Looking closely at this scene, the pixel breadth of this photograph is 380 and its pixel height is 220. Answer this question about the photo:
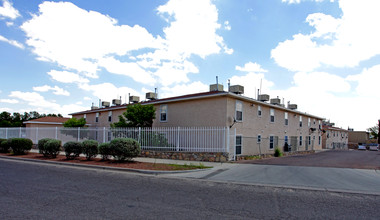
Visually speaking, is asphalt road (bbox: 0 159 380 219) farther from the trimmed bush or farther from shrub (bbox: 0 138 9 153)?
shrub (bbox: 0 138 9 153)

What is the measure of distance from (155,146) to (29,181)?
334 inches

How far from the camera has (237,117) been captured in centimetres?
1762

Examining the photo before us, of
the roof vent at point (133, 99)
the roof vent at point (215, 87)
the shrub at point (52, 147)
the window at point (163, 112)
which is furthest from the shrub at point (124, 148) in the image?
the roof vent at point (133, 99)

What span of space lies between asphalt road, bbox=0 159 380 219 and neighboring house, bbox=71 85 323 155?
26.2 feet

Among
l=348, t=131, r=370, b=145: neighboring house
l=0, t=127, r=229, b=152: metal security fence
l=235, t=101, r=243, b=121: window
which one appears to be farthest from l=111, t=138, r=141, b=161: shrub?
l=348, t=131, r=370, b=145: neighboring house

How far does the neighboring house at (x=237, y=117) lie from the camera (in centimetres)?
1691

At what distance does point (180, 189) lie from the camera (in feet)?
24.7

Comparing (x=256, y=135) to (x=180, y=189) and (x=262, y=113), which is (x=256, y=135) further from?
(x=180, y=189)

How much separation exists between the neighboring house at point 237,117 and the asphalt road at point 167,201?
7990 mm

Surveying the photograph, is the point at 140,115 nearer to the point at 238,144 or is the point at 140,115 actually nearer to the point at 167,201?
the point at 238,144

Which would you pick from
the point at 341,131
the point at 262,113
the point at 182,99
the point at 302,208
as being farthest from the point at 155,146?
the point at 341,131

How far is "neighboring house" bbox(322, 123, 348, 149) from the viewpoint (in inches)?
1703

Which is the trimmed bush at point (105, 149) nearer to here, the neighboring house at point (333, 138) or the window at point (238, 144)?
the window at point (238, 144)

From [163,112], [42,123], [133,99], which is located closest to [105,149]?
[163,112]
